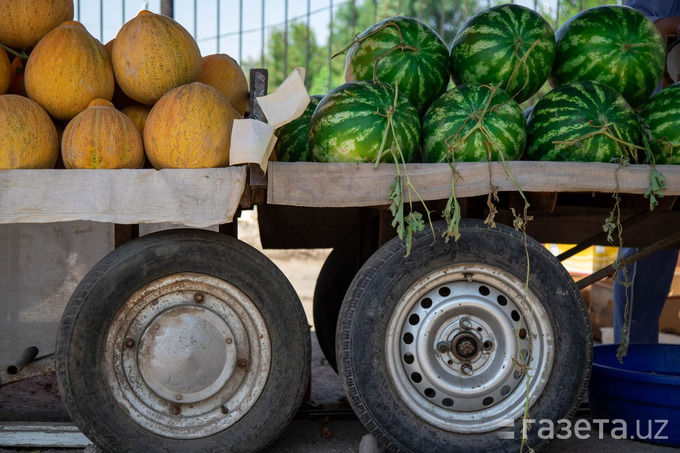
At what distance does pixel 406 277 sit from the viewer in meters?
2.43

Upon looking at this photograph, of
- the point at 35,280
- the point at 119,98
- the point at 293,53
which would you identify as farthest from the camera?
the point at 293,53

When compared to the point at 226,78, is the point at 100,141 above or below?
below

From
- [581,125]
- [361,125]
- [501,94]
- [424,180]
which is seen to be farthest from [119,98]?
[581,125]

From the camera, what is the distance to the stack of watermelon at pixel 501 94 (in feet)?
8.51

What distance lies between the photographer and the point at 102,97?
2666 millimetres

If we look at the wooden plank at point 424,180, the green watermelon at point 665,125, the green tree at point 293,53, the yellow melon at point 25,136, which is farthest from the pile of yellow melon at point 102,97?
the green tree at point 293,53

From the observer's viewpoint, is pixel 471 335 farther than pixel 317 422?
No

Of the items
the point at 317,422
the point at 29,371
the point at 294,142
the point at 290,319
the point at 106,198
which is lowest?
the point at 317,422

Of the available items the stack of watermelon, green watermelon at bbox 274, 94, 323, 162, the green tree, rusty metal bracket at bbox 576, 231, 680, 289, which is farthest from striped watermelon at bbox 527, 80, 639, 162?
the green tree

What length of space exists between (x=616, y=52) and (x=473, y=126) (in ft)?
3.20

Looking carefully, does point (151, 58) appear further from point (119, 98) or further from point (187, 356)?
point (187, 356)

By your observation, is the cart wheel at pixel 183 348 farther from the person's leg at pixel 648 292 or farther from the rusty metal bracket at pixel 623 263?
the person's leg at pixel 648 292

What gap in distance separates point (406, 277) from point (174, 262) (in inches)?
33.7

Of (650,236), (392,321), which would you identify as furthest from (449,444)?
(650,236)
